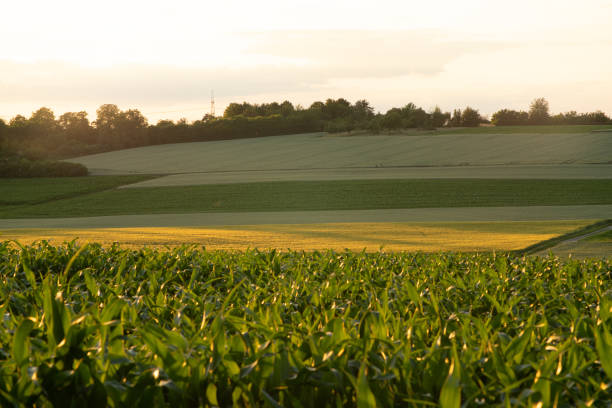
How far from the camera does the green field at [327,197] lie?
3500 cm

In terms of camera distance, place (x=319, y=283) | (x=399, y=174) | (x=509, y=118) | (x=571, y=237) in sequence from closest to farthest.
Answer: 1. (x=319, y=283)
2. (x=571, y=237)
3. (x=399, y=174)
4. (x=509, y=118)

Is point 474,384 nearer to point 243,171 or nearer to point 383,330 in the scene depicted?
point 383,330

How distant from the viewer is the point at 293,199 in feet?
123

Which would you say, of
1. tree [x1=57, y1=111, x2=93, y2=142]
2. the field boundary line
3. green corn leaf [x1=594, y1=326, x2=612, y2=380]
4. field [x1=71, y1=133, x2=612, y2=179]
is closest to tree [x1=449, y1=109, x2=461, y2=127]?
field [x1=71, y1=133, x2=612, y2=179]

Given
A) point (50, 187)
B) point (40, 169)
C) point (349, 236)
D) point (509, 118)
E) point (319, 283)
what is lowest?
point (349, 236)

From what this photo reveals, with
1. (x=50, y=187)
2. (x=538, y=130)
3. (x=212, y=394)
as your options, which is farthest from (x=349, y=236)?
(x=538, y=130)

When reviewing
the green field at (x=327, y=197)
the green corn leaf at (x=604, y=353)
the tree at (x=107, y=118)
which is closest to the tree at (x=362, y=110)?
the tree at (x=107, y=118)

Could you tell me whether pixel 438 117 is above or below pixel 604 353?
above

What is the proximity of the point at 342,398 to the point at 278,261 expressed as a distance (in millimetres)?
4527

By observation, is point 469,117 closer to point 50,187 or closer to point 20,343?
point 50,187

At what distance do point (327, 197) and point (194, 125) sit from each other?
52.6 metres

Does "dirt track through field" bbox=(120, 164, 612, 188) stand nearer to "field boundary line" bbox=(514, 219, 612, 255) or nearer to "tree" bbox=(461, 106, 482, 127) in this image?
"field boundary line" bbox=(514, 219, 612, 255)

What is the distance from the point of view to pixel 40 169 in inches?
2260

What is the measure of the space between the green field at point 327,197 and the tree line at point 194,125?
34.9 metres
